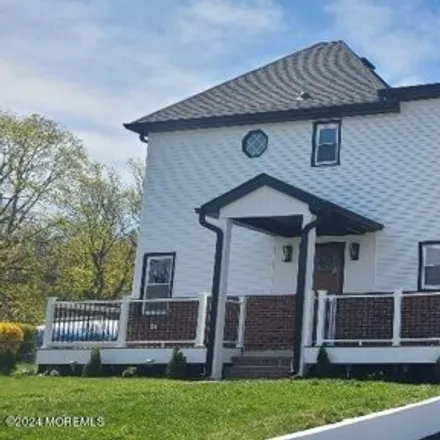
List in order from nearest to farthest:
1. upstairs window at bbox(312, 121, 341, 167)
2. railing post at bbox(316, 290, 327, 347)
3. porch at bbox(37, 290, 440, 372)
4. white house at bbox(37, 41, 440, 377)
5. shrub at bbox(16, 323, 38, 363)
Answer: porch at bbox(37, 290, 440, 372) → railing post at bbox(316, 290, 327, 347) → white house at bbox(37, 41, 440, 377) → upstairs window at bbox(312, 121, 341, 167) → shrub at bbox(16, 323, 38, 363)

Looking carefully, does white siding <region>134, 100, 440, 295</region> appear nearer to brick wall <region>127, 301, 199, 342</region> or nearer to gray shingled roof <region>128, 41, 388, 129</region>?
gray shingled roof <region>128, 41, 388, 129</region>

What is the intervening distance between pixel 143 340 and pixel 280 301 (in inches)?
124

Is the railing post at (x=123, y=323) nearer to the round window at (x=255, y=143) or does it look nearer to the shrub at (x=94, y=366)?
the shrub at (x=94, y=366)

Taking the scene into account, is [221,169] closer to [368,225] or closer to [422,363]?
[368,225]

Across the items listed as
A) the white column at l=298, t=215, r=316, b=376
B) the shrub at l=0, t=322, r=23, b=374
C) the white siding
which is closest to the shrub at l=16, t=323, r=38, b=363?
the shrub at l=0, t=322, r=23, b=374

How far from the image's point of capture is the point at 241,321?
18.4 m

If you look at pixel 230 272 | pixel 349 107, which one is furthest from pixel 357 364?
pixel 349 107

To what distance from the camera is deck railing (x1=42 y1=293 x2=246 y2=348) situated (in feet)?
61.0

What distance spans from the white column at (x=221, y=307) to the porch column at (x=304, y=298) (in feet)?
5.32

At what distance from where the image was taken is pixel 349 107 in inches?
769

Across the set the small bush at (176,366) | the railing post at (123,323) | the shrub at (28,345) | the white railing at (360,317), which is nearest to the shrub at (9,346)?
the shrub at (28,345)

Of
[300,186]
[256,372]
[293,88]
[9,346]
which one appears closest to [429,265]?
[300,186]

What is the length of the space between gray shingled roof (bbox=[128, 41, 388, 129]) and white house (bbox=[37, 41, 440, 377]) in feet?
0.21

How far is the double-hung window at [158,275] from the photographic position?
20812 millimetres
